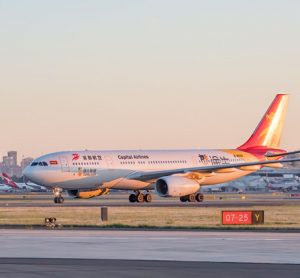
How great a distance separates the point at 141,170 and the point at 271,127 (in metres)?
16.1

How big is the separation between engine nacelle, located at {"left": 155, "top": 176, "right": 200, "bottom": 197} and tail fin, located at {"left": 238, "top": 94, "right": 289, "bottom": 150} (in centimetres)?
1210

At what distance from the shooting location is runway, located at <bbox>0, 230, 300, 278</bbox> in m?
26.4

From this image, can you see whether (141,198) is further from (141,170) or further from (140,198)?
(141,170)

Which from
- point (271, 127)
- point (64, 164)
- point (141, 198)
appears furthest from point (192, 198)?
point (271, 127)

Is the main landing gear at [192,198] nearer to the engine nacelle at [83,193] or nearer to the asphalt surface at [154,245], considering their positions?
the engine nacelle at [83,193]

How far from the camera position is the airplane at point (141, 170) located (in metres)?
87.4

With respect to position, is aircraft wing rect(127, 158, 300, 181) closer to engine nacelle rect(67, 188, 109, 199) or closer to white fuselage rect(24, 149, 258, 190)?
white fuselage rect(24, 149, 258, 190)

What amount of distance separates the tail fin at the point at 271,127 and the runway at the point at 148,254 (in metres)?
54.6

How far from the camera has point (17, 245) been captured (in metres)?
36.2

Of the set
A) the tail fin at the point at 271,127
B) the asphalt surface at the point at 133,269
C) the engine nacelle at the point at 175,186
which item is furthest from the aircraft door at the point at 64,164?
the asphalt surface at the point at 133,269

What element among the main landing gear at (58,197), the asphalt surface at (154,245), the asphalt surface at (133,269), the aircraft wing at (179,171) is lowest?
the asphalt surface at (133,269)

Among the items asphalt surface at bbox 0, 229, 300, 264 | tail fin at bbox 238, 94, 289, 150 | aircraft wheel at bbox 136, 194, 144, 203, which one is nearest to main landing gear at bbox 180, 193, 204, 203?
aircraft wheel at bbox 136, 194, 144, 203

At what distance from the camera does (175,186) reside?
8481 centimetres

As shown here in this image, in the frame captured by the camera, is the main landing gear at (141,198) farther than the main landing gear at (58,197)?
Yes
